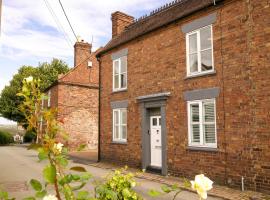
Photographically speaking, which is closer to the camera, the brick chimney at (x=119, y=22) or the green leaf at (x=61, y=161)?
the green leaf at (x=61, y=161)

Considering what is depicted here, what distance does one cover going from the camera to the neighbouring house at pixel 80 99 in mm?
27406

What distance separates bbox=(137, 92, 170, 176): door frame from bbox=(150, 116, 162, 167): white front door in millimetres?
205

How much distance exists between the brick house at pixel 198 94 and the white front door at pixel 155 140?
46 mm

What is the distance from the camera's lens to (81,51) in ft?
101

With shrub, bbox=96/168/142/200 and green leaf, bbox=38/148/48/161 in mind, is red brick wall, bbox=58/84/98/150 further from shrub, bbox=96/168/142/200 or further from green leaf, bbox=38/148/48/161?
green leaf, bbox=38/148/48/161

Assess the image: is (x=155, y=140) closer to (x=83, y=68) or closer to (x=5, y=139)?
(x=83, y=68)

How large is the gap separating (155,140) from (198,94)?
3637mm

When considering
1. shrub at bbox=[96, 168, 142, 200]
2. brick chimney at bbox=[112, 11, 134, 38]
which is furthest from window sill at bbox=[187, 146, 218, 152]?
brick chimney at bbox=[112, 11, 134, 38]

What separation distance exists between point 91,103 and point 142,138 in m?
14.6

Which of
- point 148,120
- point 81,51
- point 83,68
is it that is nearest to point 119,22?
point 148,120

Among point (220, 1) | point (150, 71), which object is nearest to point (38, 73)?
point (150, 71)

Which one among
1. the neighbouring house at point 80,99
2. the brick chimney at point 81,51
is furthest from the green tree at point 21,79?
the neighbouring house at point 80,99

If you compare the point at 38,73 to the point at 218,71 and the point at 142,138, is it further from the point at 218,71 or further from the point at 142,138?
the point at 218,71

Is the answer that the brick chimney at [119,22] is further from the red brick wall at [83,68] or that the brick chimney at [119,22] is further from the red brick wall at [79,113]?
the red brick wall at [79,113]
